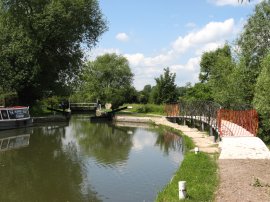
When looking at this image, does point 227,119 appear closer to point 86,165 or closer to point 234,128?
point 234,128

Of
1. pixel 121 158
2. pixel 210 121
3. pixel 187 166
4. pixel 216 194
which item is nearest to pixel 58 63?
pixel 210 121

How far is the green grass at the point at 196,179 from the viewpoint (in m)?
10.8

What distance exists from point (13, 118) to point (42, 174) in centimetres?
1914

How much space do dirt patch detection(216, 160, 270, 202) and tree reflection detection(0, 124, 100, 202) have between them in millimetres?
3919

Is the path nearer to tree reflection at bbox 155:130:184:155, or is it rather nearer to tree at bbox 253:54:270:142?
tree at bbox 253:54:270:142

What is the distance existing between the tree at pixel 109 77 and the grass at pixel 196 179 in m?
54.5

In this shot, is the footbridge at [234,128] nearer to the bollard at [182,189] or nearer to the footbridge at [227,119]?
the footbridge at [227,119]

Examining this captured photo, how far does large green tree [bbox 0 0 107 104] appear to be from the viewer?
39344mm

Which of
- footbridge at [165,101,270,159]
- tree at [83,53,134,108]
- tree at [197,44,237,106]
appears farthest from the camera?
tree at [83,53,134,108]

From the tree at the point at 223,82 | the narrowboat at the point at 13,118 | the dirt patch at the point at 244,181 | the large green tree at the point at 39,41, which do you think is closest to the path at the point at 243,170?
the dirt patch at the point at 244,181

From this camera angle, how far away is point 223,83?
34.4 meters

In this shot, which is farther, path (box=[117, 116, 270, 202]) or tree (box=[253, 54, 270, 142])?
tree (box=[253, 54, 270, 142])

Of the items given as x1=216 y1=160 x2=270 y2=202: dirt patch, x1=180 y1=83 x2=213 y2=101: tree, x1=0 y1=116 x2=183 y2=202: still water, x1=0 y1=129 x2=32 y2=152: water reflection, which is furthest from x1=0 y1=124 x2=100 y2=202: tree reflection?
x1=180 y1=83 x2=213 y2=101: tree

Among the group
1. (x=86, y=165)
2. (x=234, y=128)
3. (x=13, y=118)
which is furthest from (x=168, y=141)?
(x=13, y=118)
